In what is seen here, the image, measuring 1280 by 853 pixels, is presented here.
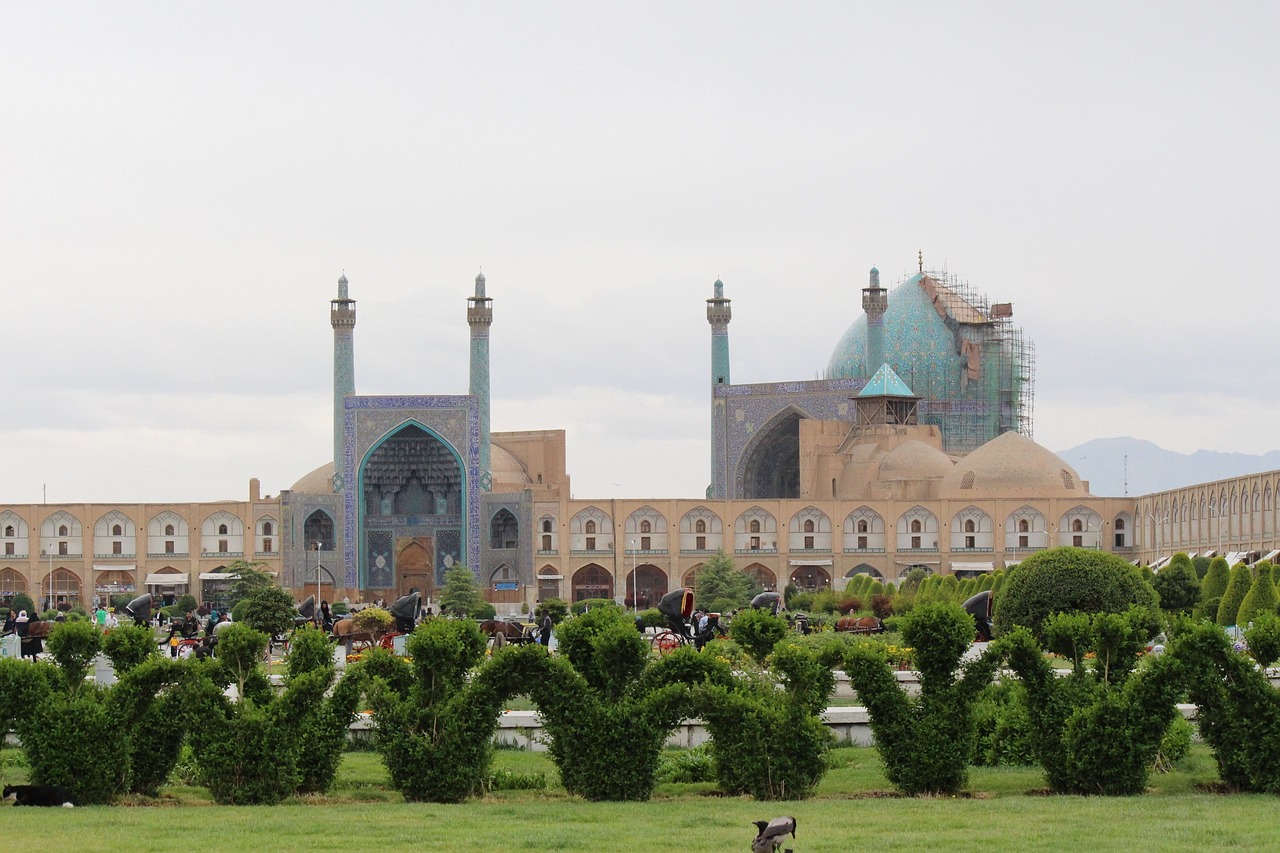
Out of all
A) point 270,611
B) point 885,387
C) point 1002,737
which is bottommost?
point 1002,737

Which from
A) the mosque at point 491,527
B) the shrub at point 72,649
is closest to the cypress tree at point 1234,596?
the shrub at point 72,649

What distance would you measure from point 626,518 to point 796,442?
7866 mm

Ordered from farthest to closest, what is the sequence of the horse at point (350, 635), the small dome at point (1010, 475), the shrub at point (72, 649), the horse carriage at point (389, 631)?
the small dome at point (1010, 475) → the horse carriage at point (389, 631) → the horse at point (350, 635) → the shrub at point (72, 649)

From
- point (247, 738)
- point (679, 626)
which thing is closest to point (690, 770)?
point (247, 738)

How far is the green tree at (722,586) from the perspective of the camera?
1681 inches

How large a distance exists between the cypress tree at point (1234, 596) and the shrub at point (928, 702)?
14.3 meters

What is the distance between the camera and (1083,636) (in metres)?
11.7

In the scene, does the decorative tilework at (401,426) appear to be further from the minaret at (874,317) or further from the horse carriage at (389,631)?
the horse carriage at (389,631)

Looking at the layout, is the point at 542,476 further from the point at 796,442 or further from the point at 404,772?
the point at 404,772

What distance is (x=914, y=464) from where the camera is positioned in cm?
5281

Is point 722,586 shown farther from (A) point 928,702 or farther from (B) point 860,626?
(A) point 928,702

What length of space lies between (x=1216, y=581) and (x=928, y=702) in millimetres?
17971

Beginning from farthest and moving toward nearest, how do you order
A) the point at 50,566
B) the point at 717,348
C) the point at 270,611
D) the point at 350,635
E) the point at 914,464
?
the point at 717,348 < the point at 914,464 < the point at 50,566 < the point at 270,611 < the point at 350,635

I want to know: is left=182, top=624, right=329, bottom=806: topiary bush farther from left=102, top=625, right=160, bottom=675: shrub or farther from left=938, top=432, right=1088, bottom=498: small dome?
left=938, top=432, right=1088, bottom=498: small dome
